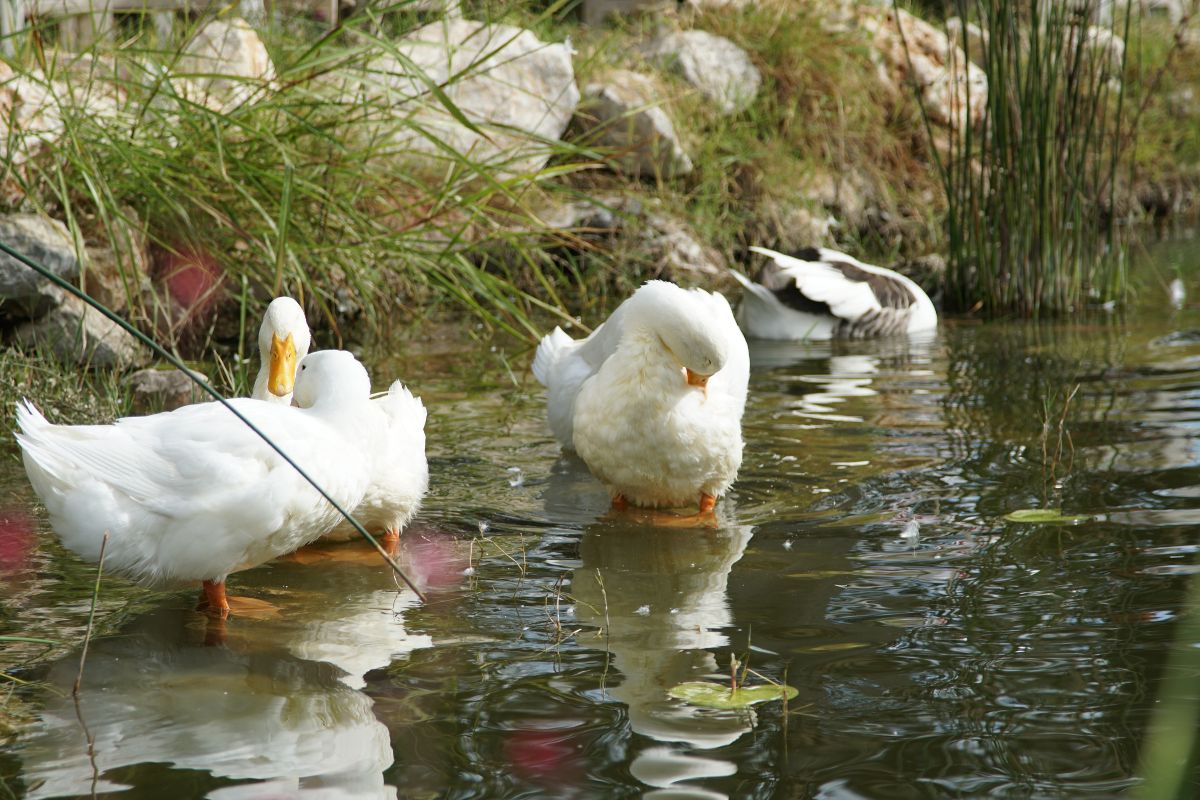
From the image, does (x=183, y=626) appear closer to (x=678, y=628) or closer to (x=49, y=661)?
(x=49, y=661)

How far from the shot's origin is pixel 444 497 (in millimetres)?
4297

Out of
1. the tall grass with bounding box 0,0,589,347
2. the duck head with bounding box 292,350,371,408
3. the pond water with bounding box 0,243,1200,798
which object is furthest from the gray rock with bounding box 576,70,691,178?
the duck head with bounding box 292,350,371,408

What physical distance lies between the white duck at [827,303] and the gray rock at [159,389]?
351 centimetres

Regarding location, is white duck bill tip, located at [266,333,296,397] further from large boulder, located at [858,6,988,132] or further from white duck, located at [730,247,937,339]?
large boulder, located at [858,6,988,132]

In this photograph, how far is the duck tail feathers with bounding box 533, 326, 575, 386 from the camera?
5.14m

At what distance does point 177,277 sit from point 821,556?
12.6ft

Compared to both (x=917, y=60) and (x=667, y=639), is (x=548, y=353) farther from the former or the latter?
(x=917, y=60)

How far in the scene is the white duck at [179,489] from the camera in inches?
117

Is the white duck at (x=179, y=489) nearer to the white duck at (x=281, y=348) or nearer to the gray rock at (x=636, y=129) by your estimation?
the white duck at (x=281, y=348)

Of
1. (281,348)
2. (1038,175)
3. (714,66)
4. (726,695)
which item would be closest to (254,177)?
(281,348)

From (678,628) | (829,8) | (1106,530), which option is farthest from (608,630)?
(829,8)

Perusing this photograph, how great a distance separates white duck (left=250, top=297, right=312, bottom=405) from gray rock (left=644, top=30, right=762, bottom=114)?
7.39 metres

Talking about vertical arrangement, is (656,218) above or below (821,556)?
above

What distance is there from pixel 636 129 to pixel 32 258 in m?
5.43
